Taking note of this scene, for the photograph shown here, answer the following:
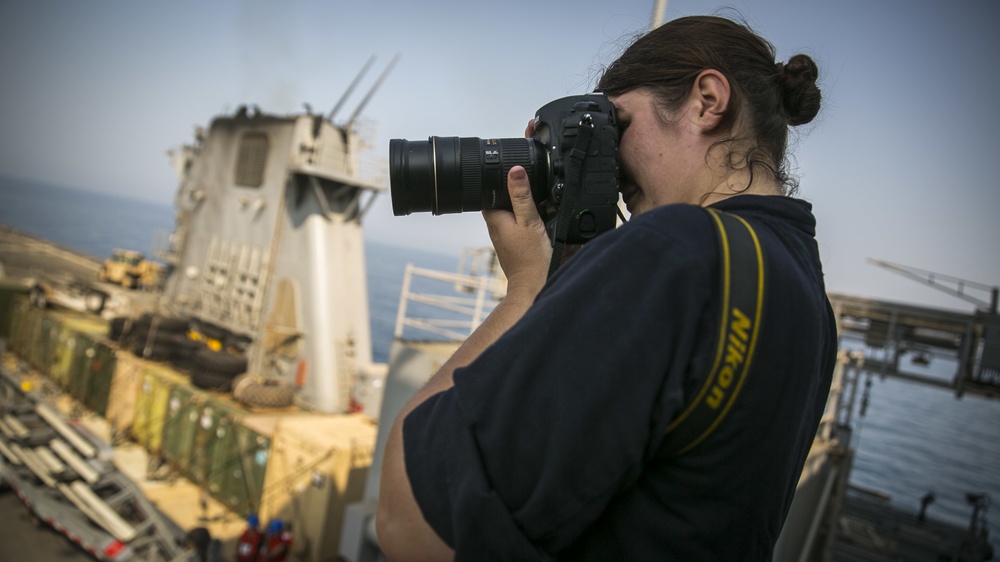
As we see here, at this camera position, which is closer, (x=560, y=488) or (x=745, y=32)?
(x=560, y=488)

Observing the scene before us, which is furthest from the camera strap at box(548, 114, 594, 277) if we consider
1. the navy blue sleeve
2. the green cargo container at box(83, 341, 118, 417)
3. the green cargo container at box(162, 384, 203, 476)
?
the green cargo container at box(83, 341, 118, 417)

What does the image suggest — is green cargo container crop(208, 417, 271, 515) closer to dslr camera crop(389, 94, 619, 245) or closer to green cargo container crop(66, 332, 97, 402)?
green cargo container crop(66, 332, 97, 402)

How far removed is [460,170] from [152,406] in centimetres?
1265

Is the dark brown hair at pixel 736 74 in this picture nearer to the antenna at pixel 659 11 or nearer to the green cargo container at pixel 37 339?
the antenna at pixel 659 11

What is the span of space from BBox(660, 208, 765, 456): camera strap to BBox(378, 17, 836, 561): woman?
1 cm

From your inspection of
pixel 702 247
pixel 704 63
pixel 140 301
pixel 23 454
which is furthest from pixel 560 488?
pixel 140 301

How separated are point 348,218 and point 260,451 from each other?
497 centimetres

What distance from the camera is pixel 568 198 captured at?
1.19m

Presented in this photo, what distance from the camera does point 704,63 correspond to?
1.10 m

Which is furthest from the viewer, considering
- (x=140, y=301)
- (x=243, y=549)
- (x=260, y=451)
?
(x=140, y=301)

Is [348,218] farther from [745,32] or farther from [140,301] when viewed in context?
[745,32]

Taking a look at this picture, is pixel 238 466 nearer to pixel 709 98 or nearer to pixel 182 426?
pixel 182 426

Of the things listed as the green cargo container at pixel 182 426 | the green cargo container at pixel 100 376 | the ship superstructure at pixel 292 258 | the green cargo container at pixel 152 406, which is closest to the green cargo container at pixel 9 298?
the green cargo container at pixel 100 376

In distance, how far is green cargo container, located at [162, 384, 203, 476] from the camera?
34.3ft
